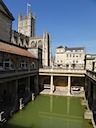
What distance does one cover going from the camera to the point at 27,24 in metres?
77.4

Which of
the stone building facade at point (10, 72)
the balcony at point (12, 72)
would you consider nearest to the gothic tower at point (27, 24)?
the stone building facade at point (10, 72)

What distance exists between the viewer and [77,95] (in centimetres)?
2947

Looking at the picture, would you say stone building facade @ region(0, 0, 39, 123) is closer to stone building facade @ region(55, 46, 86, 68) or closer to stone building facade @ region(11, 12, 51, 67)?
stone building facade @ region(11, 12, 51, 67)

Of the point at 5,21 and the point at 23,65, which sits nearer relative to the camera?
the point at 23,65

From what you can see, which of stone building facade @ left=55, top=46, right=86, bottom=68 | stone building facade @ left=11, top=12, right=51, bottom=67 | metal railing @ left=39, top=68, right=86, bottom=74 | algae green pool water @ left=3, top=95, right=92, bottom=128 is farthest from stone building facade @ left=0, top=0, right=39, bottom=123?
stone building facade @ left=55, top=46, right=86, bottom=68

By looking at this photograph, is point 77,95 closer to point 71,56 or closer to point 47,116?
point 47,116

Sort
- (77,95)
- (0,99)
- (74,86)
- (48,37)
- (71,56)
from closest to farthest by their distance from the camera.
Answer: (0,99) < (77,95) < (74,86) < (48,37) < (71,56)

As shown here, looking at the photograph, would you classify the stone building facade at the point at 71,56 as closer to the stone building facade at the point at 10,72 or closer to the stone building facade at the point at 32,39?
the stone building facade at the point at 32,39

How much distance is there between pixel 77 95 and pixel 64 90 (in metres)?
5.15

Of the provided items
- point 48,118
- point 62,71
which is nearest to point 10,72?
point 48,118

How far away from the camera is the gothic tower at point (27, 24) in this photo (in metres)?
76.6

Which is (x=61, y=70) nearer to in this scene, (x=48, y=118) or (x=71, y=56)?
(x=48, y=118)

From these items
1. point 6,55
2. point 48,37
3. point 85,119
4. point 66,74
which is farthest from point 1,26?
point 48,37

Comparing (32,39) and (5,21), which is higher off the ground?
(32,39)
